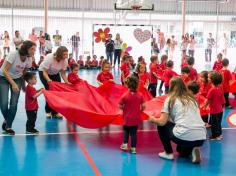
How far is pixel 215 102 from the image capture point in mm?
5859

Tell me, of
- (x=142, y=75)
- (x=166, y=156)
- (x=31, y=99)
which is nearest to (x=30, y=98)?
(x=31, y=99)

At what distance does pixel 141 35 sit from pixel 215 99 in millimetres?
14319

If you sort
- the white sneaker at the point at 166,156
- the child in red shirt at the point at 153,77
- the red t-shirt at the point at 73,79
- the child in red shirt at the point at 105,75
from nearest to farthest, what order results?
the white sneaker at the point at 166,156
the red t-shirt at the point at 73,79
the child in red shirt at the point at 105,75
the child in red shirt at the point at 153,77

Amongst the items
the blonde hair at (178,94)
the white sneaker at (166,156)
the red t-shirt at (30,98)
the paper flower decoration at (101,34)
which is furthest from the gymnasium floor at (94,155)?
the paper flower decoration at (101,34)

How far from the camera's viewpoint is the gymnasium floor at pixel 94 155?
176 inches

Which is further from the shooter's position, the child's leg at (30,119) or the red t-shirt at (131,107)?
the child's leg at (30,119)

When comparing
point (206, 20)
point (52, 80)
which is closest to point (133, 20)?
point (206, 20)

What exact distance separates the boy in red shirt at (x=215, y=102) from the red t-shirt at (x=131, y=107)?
1.26 meters

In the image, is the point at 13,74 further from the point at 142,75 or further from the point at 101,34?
the point at 101,34

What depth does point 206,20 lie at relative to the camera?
33.2m

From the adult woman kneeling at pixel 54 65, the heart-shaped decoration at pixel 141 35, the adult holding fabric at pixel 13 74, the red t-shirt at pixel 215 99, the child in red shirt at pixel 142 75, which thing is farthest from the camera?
the heart-shaped decoration at pixel 141 35

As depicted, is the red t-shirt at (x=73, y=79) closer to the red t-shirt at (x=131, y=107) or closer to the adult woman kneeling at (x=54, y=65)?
the adult woman kneeling at (x=54, y=65)

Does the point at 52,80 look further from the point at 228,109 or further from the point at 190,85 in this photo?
the point at 228,109

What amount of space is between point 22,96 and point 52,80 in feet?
9.88
